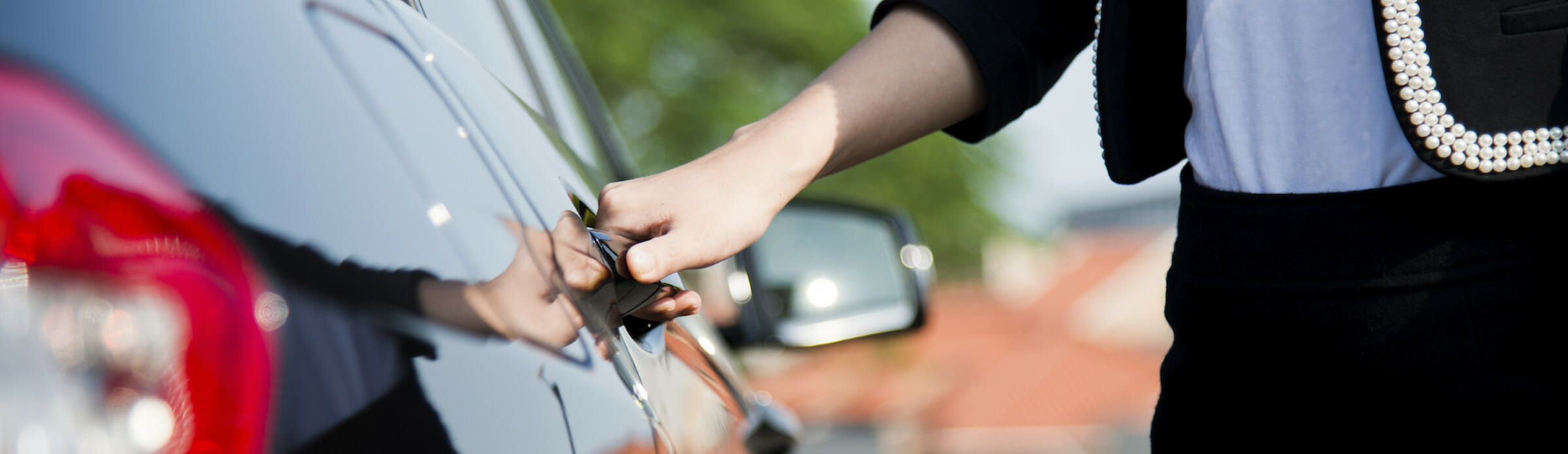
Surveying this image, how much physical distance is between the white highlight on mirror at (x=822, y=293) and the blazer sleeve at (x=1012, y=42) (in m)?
0.82

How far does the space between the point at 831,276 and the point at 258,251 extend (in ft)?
5.75

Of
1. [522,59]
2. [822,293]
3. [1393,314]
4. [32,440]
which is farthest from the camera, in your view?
[822,293]

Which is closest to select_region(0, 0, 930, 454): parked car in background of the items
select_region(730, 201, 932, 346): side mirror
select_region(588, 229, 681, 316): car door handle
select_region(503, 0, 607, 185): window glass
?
select_region(588, 229, 681, 316): car door handle

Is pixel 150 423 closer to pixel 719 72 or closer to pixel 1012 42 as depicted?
pixel 1012 42

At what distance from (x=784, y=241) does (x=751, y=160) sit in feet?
3.87

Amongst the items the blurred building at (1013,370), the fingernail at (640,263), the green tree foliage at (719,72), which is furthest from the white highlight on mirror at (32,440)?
the blurred building at (1013,370)

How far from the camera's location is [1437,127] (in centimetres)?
94

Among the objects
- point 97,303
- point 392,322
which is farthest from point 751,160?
point 97,303

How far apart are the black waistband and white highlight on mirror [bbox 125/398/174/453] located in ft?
3.07

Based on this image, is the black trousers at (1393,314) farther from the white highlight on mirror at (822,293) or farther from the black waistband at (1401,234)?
the white highlight on mirror at (822,293)

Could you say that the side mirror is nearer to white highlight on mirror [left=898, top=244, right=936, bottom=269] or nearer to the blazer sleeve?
white highlight on mirror [left=898, top=244, right=936, bottom=269]

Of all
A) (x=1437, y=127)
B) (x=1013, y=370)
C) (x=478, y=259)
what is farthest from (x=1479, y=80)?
(x=1013, y=370)

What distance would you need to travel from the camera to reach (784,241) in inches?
90.7

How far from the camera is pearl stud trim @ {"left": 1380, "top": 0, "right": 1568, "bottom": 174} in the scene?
935 mm
